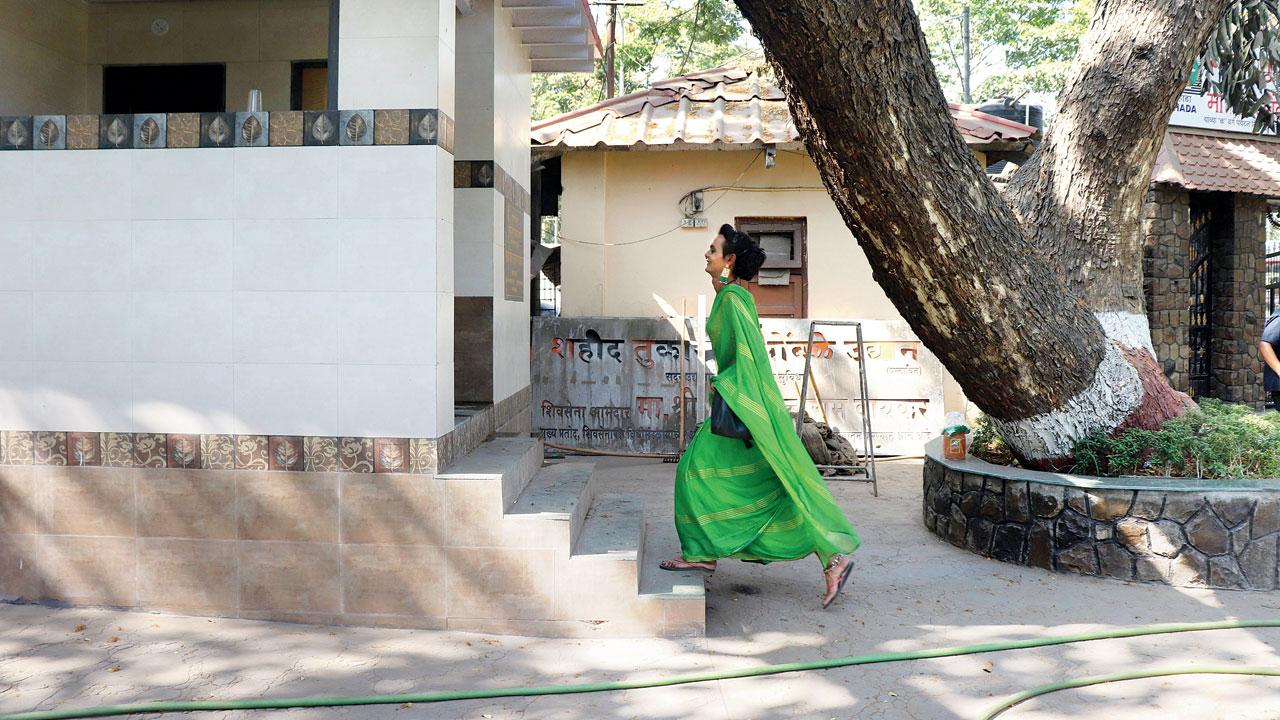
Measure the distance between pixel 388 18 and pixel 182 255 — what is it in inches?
57.9

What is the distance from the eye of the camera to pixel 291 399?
15.0ft

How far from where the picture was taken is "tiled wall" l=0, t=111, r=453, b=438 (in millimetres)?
4520

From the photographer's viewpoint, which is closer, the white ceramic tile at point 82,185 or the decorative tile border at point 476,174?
the white ceramic tile at point 82,185

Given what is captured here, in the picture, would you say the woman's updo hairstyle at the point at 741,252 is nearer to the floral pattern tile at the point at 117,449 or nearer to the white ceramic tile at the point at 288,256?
the white ceramic tile at the point at 288,256

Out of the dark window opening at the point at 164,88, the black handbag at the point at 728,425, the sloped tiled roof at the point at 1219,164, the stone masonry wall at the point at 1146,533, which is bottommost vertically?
the stone masonry wall at the point at 1146,533

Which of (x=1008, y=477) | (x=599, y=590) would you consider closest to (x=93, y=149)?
(x=599, y=590)

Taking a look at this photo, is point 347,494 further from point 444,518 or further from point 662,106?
point 662,106

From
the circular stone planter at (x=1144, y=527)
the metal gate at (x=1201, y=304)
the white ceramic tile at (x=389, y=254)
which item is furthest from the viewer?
the metal gate at (x=1201, y=304)

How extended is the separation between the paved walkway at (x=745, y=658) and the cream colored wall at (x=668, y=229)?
6.49 meters

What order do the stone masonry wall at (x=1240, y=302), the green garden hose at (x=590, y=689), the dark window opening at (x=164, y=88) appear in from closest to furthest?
the green garden hose at (x=590, y=689) → the dark window opening at (x=164, y=88) → the stone masonry wall at (x=1240, y=302)

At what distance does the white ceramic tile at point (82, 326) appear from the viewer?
4645 millimetres

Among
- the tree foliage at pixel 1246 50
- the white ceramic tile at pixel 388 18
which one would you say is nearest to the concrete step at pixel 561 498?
the white ceramic tile at pixel 388 18

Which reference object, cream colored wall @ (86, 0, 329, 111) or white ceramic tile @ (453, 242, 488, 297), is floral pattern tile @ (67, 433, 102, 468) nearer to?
white ceramic tile @ (453, 242, 488, 297)

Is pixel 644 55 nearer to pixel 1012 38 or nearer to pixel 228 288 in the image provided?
pixel 1012 38
